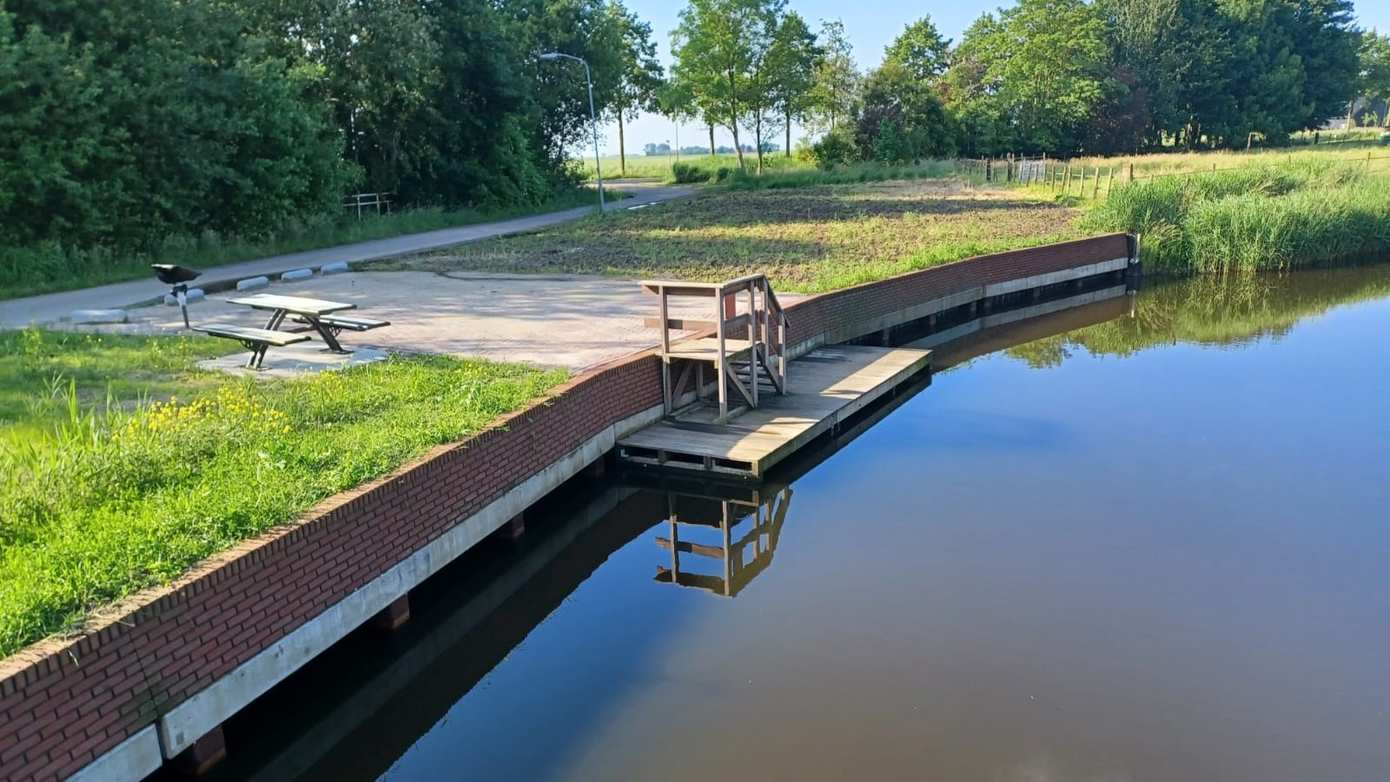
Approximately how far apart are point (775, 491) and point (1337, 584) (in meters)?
5.27

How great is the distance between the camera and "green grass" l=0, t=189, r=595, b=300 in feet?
60.2

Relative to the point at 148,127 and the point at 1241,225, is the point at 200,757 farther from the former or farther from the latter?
the point at 1241,225

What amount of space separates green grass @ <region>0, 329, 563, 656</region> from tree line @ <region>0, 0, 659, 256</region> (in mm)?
8835

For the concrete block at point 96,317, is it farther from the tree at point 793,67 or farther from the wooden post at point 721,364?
the tree at point 793,67

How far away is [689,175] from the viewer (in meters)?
58.2

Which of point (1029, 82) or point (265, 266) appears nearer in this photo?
point (265, 266)

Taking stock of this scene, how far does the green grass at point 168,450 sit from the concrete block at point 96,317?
2.70 m

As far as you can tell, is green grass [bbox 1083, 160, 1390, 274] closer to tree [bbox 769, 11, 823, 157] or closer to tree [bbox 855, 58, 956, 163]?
tree [bbox 855, 58, 956, 163]

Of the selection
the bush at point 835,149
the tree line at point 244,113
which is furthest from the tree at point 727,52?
the tree line at point 244,113

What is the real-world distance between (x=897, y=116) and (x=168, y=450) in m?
54.9

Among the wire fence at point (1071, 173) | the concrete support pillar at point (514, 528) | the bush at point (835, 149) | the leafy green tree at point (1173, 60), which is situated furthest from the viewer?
the leafy green tree at point (1173, 60)

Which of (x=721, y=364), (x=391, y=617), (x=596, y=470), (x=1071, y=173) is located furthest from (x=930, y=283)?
(x=1071, y=173)

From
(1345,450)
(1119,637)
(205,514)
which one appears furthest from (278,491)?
(1345,450)

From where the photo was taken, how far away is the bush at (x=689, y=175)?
2285 inches
